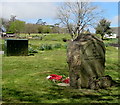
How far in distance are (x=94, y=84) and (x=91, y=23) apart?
39.0 metres

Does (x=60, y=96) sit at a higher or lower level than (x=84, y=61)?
lower

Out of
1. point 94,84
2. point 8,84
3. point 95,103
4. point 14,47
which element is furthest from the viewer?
point 14,47

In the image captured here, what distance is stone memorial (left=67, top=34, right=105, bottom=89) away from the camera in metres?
6.17

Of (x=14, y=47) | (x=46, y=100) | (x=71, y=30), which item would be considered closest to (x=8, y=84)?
(x=46, y=100)

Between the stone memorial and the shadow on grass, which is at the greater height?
the stone memorial

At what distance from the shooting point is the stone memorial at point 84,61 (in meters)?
6.17

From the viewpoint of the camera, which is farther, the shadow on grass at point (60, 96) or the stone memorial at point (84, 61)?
the stone memorial at point (84, 61)

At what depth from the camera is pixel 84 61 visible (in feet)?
20.3

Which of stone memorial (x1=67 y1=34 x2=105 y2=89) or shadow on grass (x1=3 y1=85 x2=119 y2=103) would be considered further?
stone memorial (x1=67 y1=34 x2=105 y2=89)

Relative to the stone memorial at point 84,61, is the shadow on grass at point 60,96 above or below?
below

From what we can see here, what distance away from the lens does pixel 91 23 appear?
144 ft

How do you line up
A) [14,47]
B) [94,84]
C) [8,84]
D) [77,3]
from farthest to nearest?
[77,3] → [14,47] → [8,84] → [94,84]

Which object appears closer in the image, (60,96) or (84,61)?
(60,96)

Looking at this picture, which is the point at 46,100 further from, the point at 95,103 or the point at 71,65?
the point at 71,65
